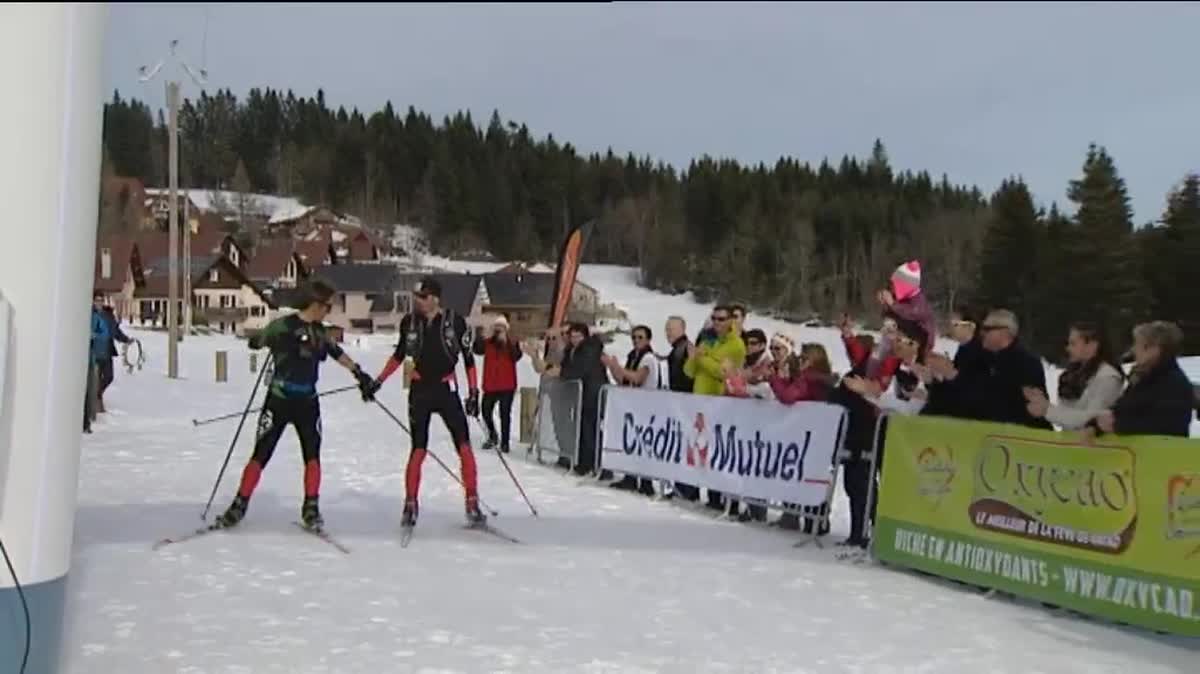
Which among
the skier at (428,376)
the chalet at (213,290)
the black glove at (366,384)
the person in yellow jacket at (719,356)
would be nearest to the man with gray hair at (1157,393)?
the person in yellow jacket at (719,356)

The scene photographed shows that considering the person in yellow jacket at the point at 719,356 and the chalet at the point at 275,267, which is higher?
the chalet at the point at 275,267

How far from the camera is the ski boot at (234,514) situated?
9.13 metres

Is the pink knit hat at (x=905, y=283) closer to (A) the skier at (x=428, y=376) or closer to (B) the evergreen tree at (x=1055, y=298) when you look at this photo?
(A) the skier at (x=428, y=376)

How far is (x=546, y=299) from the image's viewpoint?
9388cm

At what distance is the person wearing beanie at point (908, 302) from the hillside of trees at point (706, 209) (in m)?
55.8

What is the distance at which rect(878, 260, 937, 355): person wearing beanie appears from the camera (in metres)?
9.89

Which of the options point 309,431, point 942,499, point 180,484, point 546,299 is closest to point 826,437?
point 942,499

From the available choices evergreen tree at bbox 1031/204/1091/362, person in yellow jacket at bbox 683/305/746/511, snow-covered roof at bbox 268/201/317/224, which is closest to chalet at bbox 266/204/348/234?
snow-covered roof at bbox 268/201/317/224

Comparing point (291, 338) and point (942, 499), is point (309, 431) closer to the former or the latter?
point (291, 338)

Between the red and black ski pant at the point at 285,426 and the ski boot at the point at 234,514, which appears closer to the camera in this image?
the red and black ski pant at the point at 285,426

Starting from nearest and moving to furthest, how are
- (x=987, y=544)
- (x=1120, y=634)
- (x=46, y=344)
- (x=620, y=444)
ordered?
(x=46, y=344), (x=1120, y=634), (x=987, y=544), (x=620, y=444)

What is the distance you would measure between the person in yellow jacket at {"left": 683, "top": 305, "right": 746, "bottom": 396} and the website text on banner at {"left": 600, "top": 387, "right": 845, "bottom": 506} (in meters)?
0.24

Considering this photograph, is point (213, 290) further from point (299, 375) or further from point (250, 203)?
point (299, 375)

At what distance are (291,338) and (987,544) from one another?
485 centimetres
